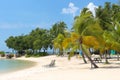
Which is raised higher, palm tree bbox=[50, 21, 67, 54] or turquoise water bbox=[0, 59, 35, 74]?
palm tree bbox=[50, 21, 67, 54]

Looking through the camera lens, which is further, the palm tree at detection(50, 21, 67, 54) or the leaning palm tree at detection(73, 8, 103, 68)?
the palm tree at detection(50, 21, 67, 54)

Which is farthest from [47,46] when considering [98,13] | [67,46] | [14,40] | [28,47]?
[67,46]

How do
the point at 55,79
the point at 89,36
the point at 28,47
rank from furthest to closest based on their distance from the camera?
the point at 28,47 < the point at 89,36 < the point at 55,79

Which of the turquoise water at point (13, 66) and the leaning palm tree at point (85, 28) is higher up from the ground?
the leaning palm tree at point (85, 28)

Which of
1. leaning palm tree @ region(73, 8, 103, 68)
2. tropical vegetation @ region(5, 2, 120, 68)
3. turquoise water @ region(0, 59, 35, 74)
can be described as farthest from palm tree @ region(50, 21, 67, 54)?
leaning palm tree @ region(73, 8, 103, 68)

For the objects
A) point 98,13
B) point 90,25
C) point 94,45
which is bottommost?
point 94,45

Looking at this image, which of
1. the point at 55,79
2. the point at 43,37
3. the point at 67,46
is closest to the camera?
the point at 55,79

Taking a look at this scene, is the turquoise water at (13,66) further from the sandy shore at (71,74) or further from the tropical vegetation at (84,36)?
the sandy shore at (71,74)

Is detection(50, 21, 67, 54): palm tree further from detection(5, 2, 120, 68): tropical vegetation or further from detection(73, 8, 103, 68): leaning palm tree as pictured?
detection(73, 8, 103, 68): leaning palm tree

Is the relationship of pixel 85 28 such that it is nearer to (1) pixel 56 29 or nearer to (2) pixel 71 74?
(2) pixel 71 74

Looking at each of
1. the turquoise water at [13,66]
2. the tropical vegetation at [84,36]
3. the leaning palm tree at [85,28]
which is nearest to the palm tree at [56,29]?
the tropical vegetation at [84,36]

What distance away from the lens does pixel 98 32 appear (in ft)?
88.1

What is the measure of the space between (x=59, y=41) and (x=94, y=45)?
35.9 metres

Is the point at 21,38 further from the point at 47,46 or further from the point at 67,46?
the point at 67,46
